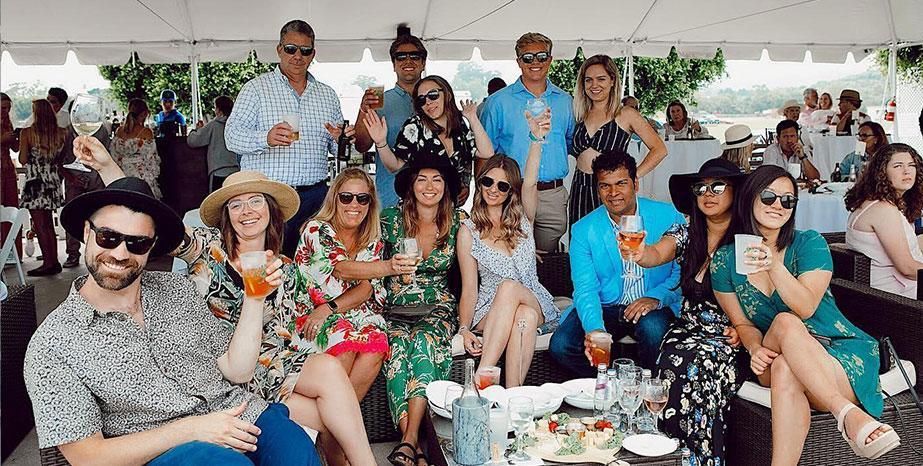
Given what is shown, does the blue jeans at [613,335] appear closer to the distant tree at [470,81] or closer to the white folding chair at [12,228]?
the white folding chair at [12,228]

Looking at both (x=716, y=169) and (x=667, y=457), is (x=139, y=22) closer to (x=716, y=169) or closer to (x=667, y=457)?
(x=716, y=169)

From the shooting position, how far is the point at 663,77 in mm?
21297

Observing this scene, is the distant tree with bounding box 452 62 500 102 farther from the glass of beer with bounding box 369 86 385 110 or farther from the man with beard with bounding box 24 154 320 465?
the man with beard with bounding box 24 154 320 465

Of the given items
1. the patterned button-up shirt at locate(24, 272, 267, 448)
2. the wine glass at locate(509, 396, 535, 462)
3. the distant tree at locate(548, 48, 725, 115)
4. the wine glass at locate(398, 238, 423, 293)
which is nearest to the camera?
the patterned button-up shirt at locate(24, 272, 267, 448)

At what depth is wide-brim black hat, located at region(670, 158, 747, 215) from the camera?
3303 millimetres

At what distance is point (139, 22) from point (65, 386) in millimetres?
7374

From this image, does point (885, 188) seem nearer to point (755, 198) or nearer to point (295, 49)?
point (755, 198)

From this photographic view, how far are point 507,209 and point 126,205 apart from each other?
201 centimetres

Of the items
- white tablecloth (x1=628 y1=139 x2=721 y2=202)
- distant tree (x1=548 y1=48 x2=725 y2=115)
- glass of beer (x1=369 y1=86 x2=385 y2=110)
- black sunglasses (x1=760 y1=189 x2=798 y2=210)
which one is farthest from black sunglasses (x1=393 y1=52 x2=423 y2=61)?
distant tree (x1=548 y1=48 x2=725 y2=115)

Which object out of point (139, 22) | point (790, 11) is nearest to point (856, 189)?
point (790, 11)

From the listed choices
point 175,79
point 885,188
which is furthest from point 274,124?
point 175,79

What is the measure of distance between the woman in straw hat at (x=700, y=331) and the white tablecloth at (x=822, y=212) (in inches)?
104

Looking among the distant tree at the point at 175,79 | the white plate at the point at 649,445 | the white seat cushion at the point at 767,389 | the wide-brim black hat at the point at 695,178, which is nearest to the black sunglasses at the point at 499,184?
the wide-brim black hat at the point at 695,178

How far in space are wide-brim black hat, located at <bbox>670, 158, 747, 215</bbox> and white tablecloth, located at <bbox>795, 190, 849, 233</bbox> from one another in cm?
263
